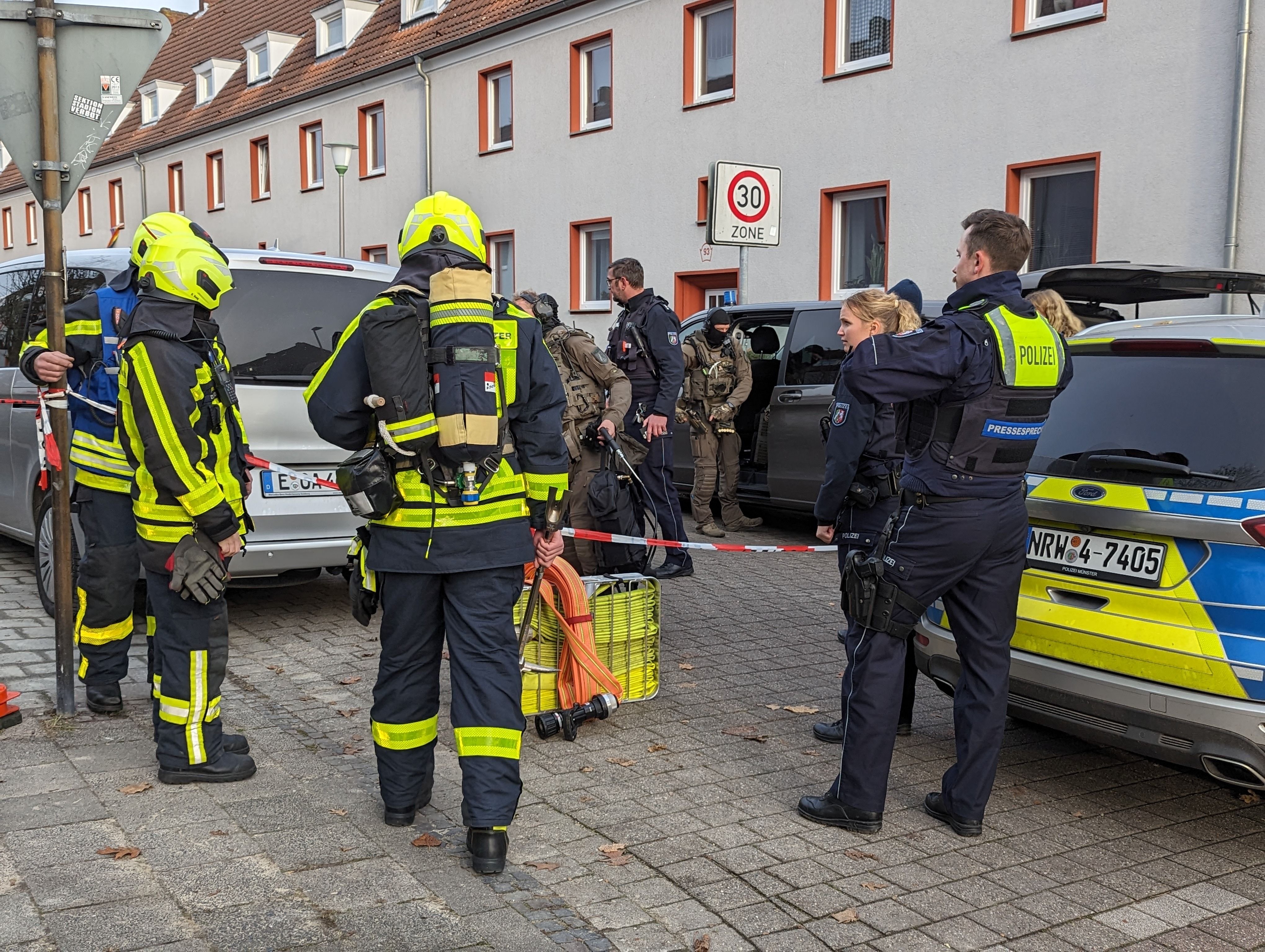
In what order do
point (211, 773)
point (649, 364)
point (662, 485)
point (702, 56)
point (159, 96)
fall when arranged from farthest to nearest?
point (159, 96), point (702, 56), point (662, 485), point (649, 364), point (211, 773)

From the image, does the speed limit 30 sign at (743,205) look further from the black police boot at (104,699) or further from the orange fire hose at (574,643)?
the black police boot at (104,699)

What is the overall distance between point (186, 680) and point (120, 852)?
79 centimetres

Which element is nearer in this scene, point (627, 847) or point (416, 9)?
point (627, 847)

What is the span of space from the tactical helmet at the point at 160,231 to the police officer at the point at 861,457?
237cm

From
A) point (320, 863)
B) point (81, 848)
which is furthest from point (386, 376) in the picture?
point (81, 848)

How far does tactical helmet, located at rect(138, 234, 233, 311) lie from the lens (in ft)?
14.3

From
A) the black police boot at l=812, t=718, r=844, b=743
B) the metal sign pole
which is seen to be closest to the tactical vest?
the black police boot at l=812, t=718, r=844, b=743

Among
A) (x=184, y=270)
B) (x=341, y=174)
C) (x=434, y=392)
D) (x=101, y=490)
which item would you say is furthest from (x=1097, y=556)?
(x=341, y=174)

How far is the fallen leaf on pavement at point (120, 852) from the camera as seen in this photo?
3766 mm

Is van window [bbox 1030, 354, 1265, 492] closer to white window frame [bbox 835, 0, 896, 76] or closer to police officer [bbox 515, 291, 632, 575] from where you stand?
police officer [bbox 515, 291, 632, 575]

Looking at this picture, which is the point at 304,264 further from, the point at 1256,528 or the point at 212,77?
the point at 212,77

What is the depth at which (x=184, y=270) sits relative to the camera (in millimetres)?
4363

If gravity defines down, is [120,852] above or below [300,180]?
below

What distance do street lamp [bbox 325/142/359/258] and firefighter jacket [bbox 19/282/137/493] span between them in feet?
39.3
